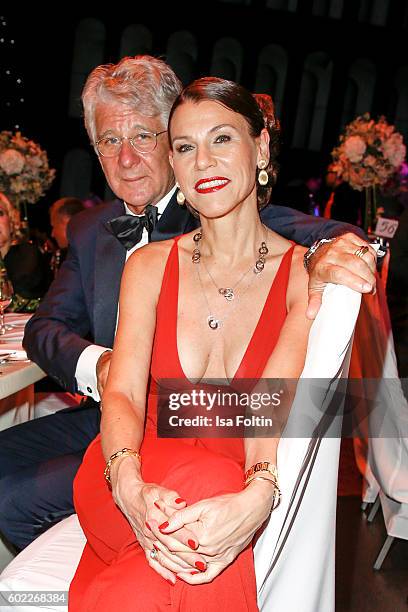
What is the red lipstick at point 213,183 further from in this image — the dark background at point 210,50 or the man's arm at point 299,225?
the dark background at point 210,50

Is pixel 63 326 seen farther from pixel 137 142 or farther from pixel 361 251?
pixel 361 251

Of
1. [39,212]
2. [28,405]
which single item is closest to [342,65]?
[39,212]

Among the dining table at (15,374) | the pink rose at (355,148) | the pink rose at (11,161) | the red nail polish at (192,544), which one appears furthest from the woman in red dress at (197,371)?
the pink rose at (355,148)

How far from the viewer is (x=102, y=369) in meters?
2.20

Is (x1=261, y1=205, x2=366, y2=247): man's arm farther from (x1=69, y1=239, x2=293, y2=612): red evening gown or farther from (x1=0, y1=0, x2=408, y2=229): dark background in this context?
(x1=0, y1=0, x2=408, y2=229): dark background

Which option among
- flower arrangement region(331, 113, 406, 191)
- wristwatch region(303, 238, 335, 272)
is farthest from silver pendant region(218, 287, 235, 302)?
flower arrangement region(331, 113, 406, 191)

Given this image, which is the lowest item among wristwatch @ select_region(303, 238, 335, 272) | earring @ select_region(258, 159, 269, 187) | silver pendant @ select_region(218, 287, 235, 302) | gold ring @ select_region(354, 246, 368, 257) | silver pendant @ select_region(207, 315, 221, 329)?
silver pendant @ select_region(207, 315, 221, 329)

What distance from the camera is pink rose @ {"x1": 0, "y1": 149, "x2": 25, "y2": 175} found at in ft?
18.7

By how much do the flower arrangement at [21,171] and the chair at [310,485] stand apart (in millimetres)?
4633

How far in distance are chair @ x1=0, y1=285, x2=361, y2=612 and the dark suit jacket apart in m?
0.73

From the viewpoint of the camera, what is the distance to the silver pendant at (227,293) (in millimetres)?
2059

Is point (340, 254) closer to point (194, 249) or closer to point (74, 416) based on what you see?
point (194, 249)

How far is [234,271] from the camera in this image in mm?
2109

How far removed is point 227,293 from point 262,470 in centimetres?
58
